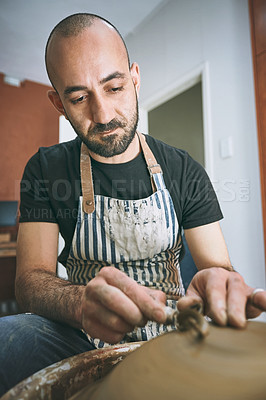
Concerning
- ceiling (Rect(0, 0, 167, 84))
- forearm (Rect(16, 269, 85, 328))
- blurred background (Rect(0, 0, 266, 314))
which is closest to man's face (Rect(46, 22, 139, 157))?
forearm (Rect(16, 269, 85, 328))

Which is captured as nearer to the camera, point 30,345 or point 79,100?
point 30,345

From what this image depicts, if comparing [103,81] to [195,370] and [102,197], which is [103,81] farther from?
[195,370]

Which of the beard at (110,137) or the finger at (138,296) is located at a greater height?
the beard at (110,137)

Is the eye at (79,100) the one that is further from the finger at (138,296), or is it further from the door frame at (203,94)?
the door frame at (203,94)

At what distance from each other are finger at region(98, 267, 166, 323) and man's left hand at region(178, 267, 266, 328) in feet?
0.16

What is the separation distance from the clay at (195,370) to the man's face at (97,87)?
0.66m

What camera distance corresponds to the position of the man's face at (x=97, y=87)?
0.86m

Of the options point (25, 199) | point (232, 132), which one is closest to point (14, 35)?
point (232, 132)

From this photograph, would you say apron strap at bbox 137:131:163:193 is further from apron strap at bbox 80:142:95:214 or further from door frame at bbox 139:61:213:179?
door frame at bbox 139:61:213:179

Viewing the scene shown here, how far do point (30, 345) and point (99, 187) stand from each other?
0.52 meters

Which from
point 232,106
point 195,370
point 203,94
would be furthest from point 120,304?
point 203,94

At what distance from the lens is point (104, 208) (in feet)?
3.04

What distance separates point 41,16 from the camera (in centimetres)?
267

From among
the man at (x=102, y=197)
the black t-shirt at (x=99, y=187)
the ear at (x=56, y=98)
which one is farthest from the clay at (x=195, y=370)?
the ear at (x=56, y=98)
